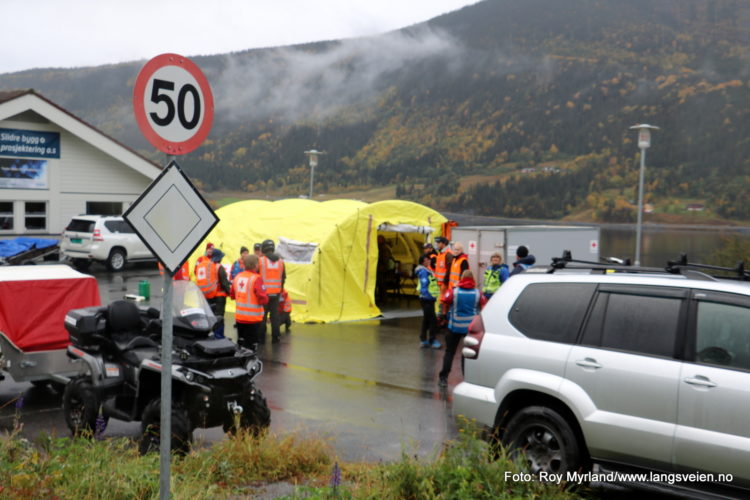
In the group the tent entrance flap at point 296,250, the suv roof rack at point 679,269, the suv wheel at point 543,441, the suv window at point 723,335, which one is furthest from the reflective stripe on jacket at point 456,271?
the suv window at point 723,335

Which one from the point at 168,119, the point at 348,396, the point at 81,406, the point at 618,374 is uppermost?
the point at 168,119

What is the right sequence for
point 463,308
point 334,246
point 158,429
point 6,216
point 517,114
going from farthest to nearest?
point 517,114
point 6,216
point 334,246
point 463,308
point 158,429

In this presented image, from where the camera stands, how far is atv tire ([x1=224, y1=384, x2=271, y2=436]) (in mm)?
6738

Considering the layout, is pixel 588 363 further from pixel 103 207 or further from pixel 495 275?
pixel 103 207

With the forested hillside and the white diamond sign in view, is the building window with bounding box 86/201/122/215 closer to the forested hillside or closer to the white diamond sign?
the white diamond sign

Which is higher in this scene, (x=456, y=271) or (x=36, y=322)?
(x=456, y=271)

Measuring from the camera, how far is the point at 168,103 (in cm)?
481

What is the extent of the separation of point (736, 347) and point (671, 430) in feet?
2.34

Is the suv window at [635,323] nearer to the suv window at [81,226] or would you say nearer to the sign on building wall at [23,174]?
the suv window at [81,226]

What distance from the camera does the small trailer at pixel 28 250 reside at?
22.5 metres

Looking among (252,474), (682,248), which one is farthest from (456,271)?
(682,248)

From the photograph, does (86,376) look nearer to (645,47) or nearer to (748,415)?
(748,415)

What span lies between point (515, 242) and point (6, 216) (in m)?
18.2

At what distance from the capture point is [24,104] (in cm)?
2475
